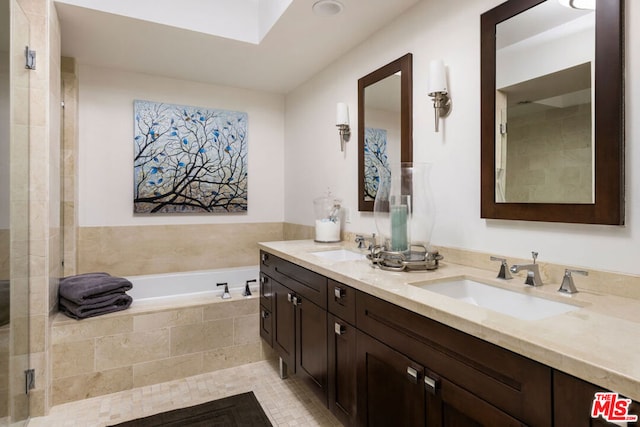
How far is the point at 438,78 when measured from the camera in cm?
175

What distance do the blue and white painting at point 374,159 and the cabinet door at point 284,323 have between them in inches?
34.3

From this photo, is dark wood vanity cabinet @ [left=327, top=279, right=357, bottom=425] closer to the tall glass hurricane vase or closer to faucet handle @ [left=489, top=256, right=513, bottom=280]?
the tall glass hurricane vase

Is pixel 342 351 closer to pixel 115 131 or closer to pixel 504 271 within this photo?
pixel 504 271

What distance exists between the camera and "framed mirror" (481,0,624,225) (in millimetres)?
1174

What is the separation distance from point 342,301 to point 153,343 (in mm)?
1617

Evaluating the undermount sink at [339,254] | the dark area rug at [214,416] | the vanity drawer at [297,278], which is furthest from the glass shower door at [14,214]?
the undermount sink at [339,254]

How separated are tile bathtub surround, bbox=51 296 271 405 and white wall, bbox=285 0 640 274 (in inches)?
47.3

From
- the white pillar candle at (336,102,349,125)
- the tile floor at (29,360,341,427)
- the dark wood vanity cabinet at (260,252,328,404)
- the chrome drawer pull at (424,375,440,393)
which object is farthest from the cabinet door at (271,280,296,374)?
the white pillar candle at (336,102,349,125)

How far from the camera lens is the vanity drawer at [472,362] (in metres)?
0.80

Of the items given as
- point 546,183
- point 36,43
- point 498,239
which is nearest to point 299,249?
point 498,239

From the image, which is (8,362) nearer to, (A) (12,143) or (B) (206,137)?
(A) (12,143)

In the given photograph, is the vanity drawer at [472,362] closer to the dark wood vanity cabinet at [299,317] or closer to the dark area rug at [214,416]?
the dark wood vanity cabinet at [299,317]

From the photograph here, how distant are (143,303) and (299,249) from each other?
131cm

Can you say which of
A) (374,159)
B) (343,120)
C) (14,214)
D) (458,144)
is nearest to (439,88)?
(458,144)
